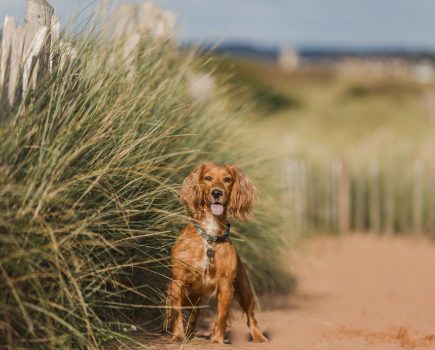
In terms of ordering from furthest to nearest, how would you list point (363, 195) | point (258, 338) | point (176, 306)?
1. point (363, 195)
2. point (258, 338)
3. point (176, 306)

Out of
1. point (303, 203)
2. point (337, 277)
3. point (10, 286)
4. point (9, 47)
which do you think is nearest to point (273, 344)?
point (10, 286)

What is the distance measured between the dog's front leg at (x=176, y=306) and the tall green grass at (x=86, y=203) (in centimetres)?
17

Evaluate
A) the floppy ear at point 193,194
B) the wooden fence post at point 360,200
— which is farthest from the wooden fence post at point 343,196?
the floppy ear at point 193,194

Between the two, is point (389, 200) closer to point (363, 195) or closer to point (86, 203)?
point (363, 195)

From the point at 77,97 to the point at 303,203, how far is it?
8222 millimetres

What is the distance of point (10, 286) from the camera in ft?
12.4

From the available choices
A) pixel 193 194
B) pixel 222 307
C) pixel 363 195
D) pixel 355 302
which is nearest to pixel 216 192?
pixel 193 194

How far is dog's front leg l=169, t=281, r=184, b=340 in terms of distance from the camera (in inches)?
185

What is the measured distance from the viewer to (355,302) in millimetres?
7914

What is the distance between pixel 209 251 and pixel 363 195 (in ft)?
27.1

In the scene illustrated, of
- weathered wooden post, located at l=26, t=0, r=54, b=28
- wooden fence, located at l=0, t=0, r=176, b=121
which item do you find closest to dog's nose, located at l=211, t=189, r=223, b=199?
wooden fence, located at l=0, t=0, r=176, b=121

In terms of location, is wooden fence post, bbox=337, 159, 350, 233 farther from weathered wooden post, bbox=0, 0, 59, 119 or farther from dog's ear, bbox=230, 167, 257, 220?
weathered wooden post, bbox=0, 0, 59, 119

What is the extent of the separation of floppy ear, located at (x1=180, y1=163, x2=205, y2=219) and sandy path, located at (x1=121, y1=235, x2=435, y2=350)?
81 cm

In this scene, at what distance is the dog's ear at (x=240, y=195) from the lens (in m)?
5.03
